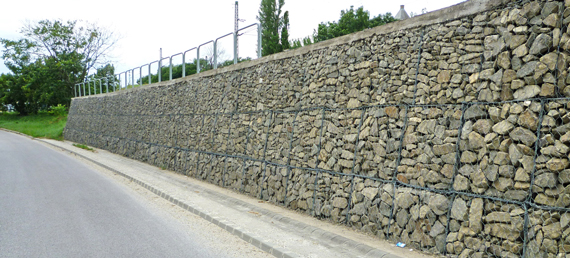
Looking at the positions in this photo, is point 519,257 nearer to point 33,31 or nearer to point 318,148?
point 318,148

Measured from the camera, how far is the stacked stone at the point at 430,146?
20.7ft

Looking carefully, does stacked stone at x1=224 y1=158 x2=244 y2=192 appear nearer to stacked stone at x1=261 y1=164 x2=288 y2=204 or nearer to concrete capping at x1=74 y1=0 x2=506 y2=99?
stacked stone at x1=261 y1=164 x2=288 y2=204

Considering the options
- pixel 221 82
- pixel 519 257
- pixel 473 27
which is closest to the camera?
pixel 519 257

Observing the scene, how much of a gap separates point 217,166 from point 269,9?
107 feet

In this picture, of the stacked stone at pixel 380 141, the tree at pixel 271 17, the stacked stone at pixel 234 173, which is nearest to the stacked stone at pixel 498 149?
the stacked stone at pixel 380 141

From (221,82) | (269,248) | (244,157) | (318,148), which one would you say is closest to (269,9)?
(221,82)

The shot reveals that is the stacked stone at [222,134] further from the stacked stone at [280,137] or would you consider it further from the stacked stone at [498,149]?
the stacked stone at [498,149]

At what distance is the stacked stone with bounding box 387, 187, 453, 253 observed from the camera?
6219mm

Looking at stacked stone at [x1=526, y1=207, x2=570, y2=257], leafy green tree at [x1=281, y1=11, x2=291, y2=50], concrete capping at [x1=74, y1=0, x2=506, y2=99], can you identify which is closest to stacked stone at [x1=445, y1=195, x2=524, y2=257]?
stacked stone at [x1=526, y1=207, x2=570, y2=257]

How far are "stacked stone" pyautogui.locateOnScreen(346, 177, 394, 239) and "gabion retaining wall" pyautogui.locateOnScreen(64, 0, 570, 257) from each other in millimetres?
24

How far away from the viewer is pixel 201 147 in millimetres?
14891

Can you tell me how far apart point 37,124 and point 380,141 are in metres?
50.7

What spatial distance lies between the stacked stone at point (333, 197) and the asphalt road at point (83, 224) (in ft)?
8.76

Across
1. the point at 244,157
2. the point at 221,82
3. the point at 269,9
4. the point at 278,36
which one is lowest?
the point at 244,157
